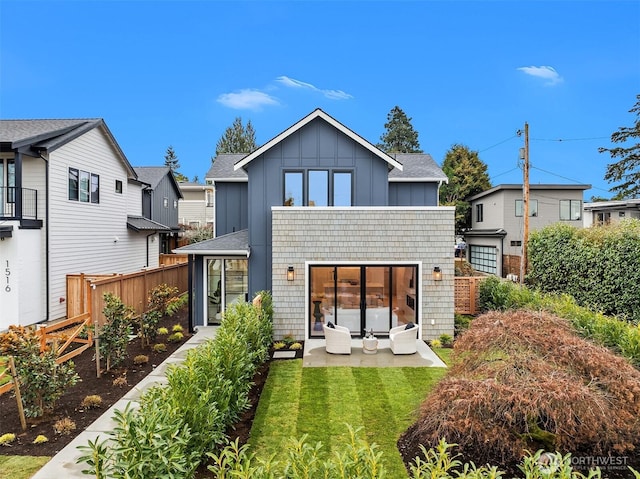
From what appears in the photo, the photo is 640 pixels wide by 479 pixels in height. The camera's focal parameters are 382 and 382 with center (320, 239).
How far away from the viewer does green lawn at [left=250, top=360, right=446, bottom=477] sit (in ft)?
19.1

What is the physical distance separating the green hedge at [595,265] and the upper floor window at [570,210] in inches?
505

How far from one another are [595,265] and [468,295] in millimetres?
4552

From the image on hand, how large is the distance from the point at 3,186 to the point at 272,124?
44087mm

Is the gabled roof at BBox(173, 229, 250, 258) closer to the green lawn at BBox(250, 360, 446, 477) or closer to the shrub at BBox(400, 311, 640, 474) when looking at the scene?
the green lawn at BBox(250, 360, 446, 477)

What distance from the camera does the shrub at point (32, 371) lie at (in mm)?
6078

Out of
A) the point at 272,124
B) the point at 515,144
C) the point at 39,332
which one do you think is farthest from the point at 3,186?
the point at 272,124

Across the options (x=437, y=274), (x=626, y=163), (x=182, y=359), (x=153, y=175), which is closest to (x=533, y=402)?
(x=437, y=274)

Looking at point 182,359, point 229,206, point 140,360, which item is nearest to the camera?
point 140,360

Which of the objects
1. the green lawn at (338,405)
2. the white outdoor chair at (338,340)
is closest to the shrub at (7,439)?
the green lawn at (338,405)

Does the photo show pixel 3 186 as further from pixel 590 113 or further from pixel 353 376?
pixel 590 113

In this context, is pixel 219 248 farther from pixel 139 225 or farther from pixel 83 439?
pixel 139 225

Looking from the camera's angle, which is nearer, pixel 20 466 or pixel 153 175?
pixel 20 466

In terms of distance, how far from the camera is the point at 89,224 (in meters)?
16.0

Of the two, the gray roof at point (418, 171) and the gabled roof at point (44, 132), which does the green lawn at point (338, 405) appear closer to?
the gray roof at point (418, 171)
